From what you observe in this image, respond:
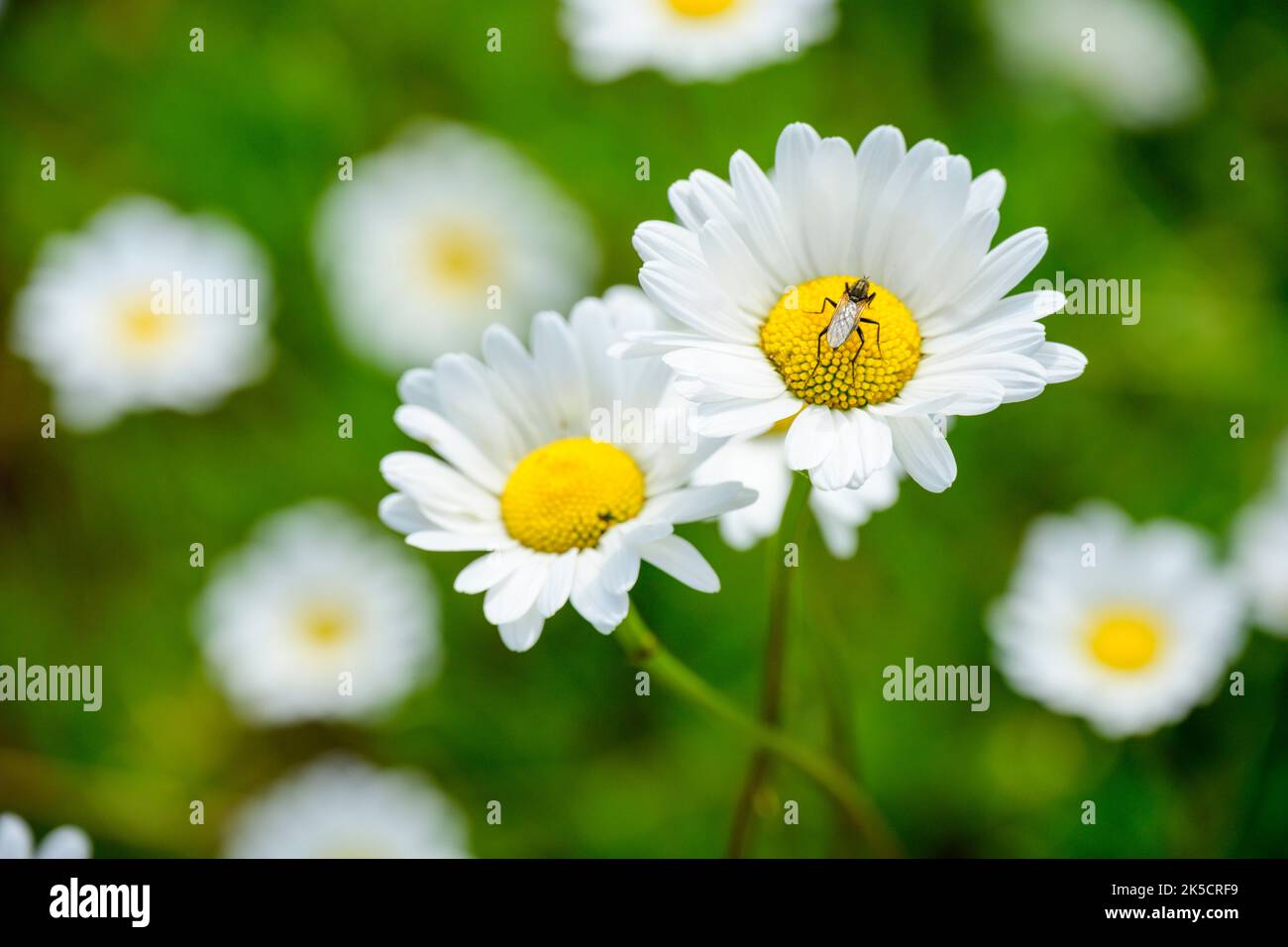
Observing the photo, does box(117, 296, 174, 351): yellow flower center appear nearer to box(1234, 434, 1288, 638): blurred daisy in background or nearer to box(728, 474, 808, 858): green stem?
box(728, 474, 808, 858): green stem

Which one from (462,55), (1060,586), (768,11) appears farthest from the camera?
(462,55)

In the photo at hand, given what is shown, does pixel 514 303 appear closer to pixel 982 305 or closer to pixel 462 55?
pixel 462 55

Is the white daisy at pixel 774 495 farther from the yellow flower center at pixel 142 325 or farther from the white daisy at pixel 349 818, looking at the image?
the yellow flower center at pixel 142 325

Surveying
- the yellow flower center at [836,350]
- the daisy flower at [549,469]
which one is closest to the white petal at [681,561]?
the daisy flower at [549,469]

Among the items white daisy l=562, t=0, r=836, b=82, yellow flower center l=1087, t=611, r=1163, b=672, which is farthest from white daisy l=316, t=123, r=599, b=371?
yellow flower center l=1087, t=611, r=1163, b=672

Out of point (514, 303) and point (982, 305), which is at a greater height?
point (514, 303)

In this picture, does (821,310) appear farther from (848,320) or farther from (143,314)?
(143,314)

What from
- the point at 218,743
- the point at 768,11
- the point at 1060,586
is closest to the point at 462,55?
the point at 768,11
